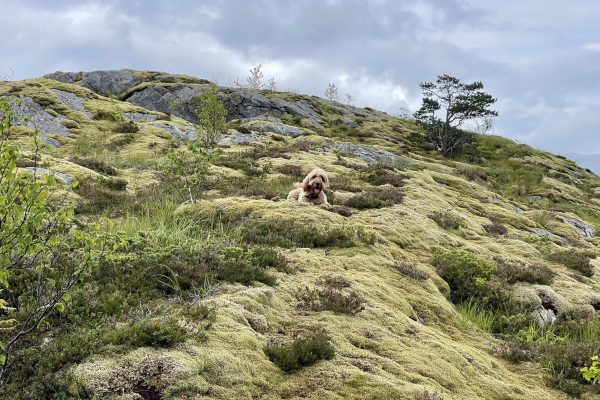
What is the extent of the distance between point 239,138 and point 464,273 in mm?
26145

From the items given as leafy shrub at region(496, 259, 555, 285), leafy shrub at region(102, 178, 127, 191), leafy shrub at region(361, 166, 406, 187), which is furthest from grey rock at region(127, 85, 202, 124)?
leafy shrub at region(496, 259, 555, 285)

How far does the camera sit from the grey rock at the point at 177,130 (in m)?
38.8

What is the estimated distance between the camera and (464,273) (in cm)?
1295

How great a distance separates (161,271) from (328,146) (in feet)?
96.4

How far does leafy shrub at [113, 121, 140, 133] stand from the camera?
35719 mm

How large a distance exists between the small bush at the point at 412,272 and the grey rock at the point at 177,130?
96.8 feet

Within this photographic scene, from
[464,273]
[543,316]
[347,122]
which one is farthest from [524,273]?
[347,122]

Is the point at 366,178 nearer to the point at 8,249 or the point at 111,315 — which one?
the point at 111,315

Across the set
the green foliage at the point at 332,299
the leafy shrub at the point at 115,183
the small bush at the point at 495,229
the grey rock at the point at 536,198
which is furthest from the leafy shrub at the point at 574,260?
the grey rock at the point at 536,198

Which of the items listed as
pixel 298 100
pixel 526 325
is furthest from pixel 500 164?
pixel 526 325

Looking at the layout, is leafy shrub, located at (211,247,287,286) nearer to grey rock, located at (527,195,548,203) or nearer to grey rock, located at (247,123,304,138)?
grey rock, located at (527,195,548,203)

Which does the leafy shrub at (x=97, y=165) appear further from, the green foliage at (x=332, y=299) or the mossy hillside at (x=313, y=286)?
the green foliage at (x=332, y=299)

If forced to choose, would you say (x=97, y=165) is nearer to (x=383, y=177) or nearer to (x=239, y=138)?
(x=383, y=177)

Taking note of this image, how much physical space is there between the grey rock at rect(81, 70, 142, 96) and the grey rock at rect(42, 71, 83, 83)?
3.82ft
